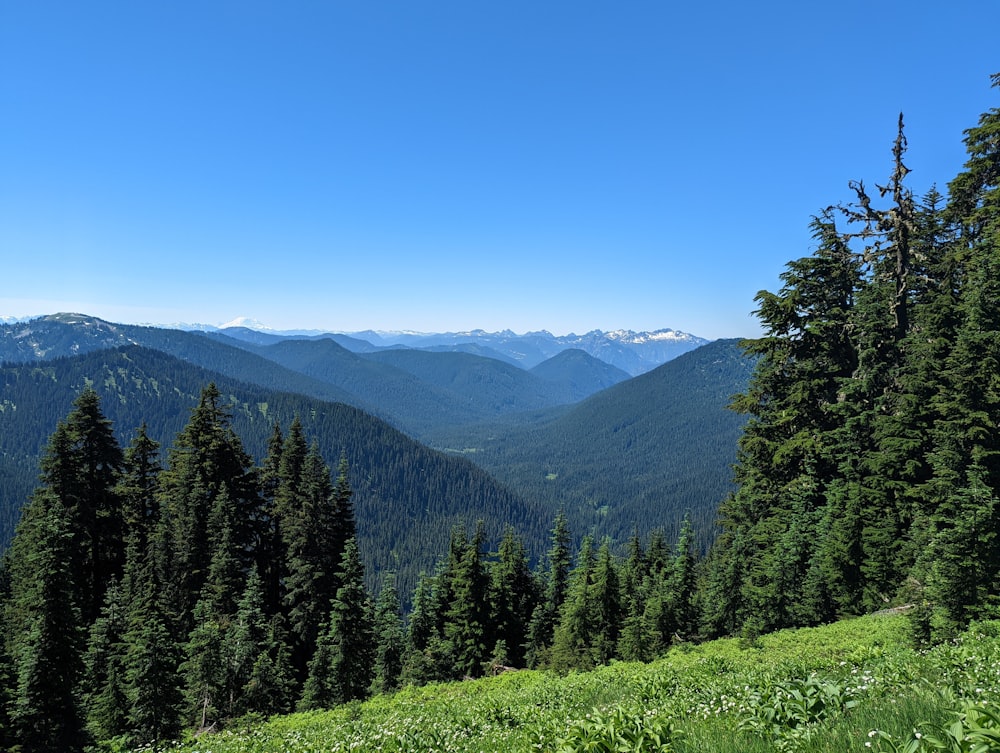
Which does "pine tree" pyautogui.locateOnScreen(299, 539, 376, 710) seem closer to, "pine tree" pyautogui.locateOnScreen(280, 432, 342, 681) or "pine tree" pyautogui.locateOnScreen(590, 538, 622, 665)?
"pine tree" pyautogui.locateOnScreen(280, 432, 342, 681)

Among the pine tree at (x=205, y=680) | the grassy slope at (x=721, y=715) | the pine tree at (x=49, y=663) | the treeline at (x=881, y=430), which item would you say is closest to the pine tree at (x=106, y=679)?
the pine tree at (x=205, y=680)

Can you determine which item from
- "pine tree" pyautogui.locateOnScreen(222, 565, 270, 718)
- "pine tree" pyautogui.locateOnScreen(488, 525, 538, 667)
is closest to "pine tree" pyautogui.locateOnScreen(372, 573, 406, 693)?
"pine tree" pyautogui.locateOnScreen(488, 525, 538, 667)

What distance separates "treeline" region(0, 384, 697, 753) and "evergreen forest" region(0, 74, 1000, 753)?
0.16 metres

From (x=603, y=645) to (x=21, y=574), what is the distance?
36.7 m

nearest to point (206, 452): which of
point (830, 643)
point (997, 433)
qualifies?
point (830, 643)

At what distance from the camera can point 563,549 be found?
47.7 m

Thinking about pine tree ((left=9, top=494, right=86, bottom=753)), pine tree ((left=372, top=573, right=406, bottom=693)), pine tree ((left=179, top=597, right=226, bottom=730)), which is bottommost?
pine tree ((left=372, top=573, right=406, bottom=693))

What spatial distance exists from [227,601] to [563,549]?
89.6 ft

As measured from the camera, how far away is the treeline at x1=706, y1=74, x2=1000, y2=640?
66.8ft

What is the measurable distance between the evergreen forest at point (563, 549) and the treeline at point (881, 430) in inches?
4.9

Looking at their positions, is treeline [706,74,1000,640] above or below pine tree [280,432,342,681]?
above

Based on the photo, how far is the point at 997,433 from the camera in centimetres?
2188

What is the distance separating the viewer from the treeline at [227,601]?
24578 millimetres

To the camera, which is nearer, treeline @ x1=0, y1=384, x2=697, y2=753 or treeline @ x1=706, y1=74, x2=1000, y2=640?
treeline @ x1=706, y1=74, x2=1000, y2=640
